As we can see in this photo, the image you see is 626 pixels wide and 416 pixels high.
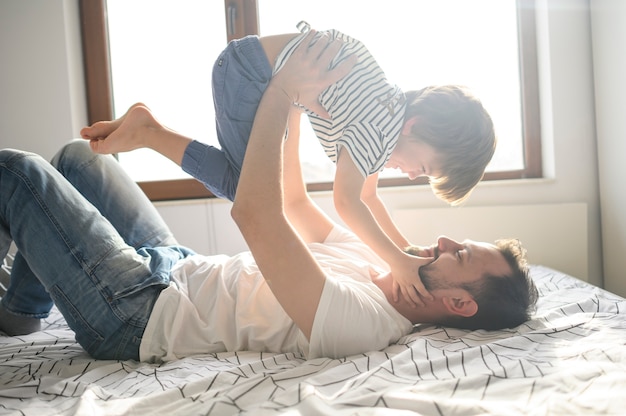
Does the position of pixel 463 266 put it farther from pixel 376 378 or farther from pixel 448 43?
pixel 448 43

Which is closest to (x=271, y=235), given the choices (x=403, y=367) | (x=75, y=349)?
(x=403, y=367)

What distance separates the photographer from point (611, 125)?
2.57 meters

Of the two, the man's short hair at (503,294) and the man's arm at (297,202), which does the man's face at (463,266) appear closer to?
the man's short hair at (503,294)

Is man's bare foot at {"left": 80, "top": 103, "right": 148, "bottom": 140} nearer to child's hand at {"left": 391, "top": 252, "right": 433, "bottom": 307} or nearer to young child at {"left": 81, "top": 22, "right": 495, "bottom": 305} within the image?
young child at {"left": 81, "top": 22, "right": 495, "bottom": 305}

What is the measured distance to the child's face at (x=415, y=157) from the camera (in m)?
1.64

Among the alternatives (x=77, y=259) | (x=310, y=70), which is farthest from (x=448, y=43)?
(x=77, y=259)

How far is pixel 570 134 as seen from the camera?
2.76 meters

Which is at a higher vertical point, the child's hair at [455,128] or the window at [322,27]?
the window at [322,27]

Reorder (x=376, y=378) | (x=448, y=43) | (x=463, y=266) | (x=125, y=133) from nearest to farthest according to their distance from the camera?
1. (x=376, y=378)
2. (x=463, y=266)
3. (x=125, y=133)
4. (x=448, y=43)

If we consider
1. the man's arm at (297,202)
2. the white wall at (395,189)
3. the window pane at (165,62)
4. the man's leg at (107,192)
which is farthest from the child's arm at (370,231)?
the window pane at (165,62)

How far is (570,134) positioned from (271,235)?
83.4 inches

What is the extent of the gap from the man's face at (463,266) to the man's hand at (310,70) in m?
0.53

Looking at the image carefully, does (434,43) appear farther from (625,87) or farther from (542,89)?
(625,87)

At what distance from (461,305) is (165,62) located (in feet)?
7.74
